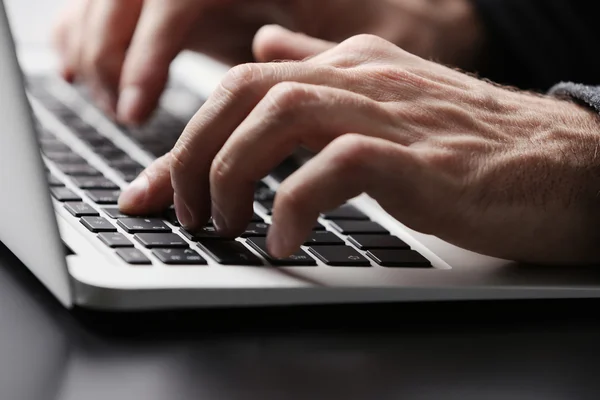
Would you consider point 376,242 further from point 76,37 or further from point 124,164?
point 76,37

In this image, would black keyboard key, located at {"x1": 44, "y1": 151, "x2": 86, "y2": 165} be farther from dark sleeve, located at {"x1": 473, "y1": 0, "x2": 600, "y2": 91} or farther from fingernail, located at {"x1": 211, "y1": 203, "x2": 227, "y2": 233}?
dark sleeve, located at {"x1": 473, "y1": 0, "x2": 600, "y2": 91}

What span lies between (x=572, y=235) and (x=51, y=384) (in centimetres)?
35

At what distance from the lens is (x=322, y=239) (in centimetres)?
53

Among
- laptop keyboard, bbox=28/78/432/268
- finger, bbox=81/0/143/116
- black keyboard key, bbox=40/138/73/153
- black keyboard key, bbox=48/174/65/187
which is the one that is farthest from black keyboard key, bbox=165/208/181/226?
finger, bbox=81/0/143/116

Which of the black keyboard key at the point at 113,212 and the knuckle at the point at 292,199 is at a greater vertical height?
the knuckle at the point at 292,199

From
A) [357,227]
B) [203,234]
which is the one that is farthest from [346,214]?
[203,234]

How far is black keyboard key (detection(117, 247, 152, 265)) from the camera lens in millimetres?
437

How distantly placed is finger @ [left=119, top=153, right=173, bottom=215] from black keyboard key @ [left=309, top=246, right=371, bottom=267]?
111mm

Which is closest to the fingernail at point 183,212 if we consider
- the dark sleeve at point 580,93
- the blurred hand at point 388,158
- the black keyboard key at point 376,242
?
the blurred hand at point 388,158

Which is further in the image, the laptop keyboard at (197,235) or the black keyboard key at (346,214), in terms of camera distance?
the black keyboard key at (346,214)

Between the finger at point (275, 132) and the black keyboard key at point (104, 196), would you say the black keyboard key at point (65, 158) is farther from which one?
the finger at point (275, 132)

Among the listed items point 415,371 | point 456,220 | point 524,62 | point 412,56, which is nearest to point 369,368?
point 415,371

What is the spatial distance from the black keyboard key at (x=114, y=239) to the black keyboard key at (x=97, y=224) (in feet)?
0.04

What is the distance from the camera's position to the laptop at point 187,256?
386mm
